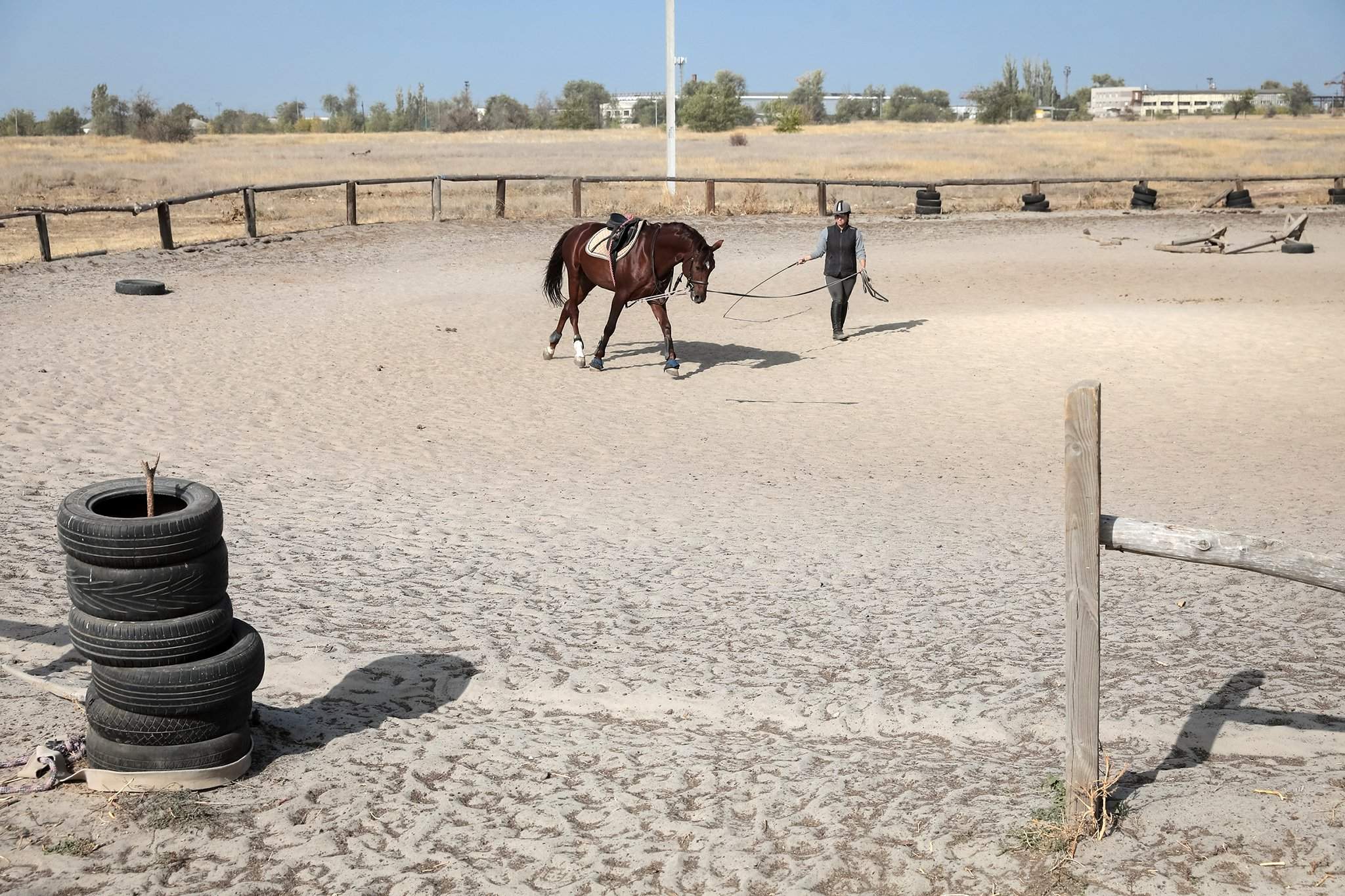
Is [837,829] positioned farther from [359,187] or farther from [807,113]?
[807,113]

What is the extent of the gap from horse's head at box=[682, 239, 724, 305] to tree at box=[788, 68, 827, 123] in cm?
10860

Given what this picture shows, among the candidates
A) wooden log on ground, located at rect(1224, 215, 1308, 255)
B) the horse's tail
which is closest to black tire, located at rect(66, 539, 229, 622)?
the horse's tail

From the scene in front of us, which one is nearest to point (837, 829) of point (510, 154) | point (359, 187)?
point (359, 187)

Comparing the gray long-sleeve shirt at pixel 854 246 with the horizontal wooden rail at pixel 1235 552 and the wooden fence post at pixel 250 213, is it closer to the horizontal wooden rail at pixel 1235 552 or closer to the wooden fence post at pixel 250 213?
the horizontal wooden rail at pixel 1235 552

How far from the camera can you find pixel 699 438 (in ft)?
36.2

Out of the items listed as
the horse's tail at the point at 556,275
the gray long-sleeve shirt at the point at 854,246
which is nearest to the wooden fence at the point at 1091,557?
the horse's tail at the point at 556,275

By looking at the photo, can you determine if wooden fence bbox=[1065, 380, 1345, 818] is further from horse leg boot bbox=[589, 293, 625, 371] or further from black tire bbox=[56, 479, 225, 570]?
horse leg boot bbox=[589, 293, 625, 371]

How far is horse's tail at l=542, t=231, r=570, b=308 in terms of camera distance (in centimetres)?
1416

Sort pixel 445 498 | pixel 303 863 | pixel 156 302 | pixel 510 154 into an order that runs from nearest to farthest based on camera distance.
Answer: pixel 303 863
pixel 445 498
pixel 156 302
pixel 510 154

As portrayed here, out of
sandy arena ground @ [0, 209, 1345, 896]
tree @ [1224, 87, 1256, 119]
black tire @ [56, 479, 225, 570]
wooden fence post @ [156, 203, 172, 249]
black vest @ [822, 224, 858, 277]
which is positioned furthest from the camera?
tree @ [1224, 87, 1256, 119]

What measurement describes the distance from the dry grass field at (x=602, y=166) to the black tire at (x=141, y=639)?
1889 centimetres

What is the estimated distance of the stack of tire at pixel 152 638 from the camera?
14.4ft

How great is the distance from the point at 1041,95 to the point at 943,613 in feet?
501

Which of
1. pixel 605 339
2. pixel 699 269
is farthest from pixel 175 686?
pixel 605 339
